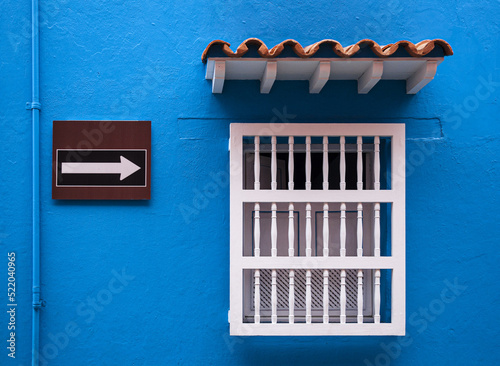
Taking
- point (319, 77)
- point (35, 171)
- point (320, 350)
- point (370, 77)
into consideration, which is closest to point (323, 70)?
point (319, 77)

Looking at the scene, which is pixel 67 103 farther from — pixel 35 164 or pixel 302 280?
pixel 302 280

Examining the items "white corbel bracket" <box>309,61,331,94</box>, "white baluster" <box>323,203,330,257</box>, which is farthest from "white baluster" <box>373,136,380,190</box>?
"white corbel bracket" <box>309,61,331,94</box>

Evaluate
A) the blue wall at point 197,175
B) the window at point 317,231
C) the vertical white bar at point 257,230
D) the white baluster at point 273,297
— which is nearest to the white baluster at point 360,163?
the window at point 317,231

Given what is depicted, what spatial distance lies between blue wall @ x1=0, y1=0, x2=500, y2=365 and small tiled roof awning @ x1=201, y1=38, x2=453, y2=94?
195 mm

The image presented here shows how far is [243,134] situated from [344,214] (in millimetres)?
814

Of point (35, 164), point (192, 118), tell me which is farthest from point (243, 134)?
point (35, 164)

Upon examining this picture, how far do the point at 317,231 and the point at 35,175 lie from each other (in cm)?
192

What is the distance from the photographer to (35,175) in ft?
8.91

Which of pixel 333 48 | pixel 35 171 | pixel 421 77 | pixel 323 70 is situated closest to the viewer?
pixel 333 48

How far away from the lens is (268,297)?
2805mm

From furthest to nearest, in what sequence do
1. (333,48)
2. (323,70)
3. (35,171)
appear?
1. (35,171)
2. (323,70)
3. (333,48)

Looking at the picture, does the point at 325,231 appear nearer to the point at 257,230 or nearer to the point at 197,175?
the point at 257,230

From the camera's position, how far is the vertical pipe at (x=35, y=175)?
2.68 meters

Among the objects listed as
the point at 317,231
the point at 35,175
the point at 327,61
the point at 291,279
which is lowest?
the point at 291,279
